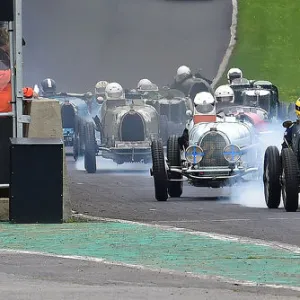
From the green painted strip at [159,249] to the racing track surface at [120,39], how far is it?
43487mm

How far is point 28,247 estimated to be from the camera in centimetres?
1408

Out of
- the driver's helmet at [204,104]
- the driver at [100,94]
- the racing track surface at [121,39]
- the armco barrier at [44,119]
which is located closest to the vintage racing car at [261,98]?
the driver at [100,94]

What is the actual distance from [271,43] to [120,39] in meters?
6.63

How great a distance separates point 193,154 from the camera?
2345 centimetres

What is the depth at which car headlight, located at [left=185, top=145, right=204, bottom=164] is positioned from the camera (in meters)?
23.4

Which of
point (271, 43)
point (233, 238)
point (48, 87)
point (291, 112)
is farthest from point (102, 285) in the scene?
point (271, 43)

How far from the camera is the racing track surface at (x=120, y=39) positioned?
2438 inches

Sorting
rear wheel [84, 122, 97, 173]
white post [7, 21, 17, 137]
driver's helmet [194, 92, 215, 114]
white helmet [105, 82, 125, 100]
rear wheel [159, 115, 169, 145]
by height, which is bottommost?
rear wheel [84, 122, 97, 173]

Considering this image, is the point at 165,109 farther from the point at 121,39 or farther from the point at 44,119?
the point at 121,39

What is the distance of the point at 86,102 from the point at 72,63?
24.3m

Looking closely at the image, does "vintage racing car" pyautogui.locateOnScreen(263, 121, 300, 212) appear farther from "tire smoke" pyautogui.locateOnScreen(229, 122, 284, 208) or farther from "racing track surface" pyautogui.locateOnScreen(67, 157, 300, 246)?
"tire smoke" pyautogui.locateOnScreen(229, 122, 284, 208)

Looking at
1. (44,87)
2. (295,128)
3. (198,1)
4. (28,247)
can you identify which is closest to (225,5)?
(198,1)

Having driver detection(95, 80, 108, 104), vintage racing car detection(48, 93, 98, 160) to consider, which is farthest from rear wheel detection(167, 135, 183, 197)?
driver detection(95, 80, 108, 104)

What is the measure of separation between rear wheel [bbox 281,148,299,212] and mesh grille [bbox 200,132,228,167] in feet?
12.0
